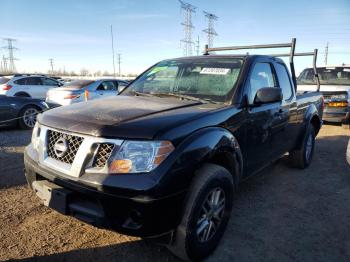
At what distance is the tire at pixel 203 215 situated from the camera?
→ 2.46 m

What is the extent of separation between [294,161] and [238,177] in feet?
8.24

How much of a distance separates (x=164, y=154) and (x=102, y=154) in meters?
0.46

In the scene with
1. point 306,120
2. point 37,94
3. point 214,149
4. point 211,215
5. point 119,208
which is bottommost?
point 211,215

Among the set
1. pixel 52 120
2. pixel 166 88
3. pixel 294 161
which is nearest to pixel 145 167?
pixel 52 120

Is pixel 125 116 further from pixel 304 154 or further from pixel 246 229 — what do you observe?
pixel 304 154

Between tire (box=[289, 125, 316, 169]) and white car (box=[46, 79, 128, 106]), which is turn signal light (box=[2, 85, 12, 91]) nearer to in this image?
white car (box=[46, 79, 128, 106])

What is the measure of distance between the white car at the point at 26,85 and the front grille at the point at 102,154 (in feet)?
43.2

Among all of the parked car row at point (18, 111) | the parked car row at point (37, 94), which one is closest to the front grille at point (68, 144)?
the parked car row at point (37, 94)

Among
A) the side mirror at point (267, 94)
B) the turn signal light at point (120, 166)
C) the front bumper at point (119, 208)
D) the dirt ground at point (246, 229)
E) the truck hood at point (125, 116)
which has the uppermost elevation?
the side mirror at point (267, 94)

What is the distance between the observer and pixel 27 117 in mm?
8633

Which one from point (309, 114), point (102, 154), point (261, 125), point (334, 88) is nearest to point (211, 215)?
point (102, 154)

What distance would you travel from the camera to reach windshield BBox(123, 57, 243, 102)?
3447 mm

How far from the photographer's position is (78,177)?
2379 mm

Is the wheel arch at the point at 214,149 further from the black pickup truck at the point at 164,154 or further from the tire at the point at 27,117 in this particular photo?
the tire at the point at 27,117
